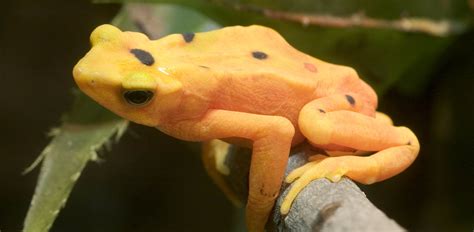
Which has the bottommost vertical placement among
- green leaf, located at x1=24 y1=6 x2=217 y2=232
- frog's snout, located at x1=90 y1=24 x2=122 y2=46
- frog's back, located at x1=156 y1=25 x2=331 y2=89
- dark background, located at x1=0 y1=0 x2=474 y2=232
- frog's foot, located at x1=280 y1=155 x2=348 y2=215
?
dark background, located at x1=0 y1=0 x2=474 y2=232

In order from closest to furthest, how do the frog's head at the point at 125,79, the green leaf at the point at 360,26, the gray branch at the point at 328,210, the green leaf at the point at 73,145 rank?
the gray branch at the point at 328,210
the frog's head at the point at 125,79
the green leaf at the point at 73,145
the green leaf at the point at 360,26

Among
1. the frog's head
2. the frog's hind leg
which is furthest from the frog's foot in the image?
the frog's head

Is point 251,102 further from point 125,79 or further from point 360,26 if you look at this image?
point 360,26

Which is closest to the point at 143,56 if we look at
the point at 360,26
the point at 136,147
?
the point at 360,26

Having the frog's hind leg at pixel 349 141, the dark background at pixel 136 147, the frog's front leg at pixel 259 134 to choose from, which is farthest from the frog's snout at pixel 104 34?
the dark background at pixel 136 147

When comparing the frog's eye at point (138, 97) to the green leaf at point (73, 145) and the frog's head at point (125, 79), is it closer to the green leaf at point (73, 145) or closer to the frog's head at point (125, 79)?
the frog's head at point (125, 79)

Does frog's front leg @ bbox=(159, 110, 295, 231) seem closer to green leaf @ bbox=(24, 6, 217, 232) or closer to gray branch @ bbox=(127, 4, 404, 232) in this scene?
gray branch @ bbox=(127, 4, 404, 232)
